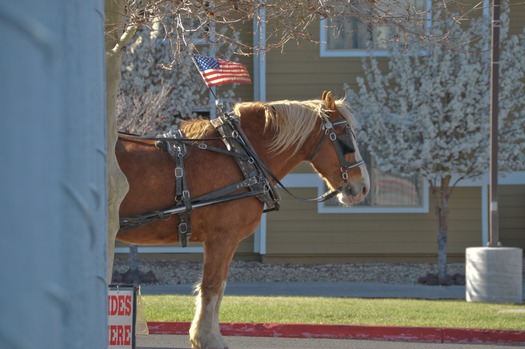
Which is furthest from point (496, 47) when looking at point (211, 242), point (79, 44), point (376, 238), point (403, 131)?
point (79, 44)

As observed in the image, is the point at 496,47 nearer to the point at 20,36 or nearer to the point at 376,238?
the point at 376,238

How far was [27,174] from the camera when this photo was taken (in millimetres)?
1161

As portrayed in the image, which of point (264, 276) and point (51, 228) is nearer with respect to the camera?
point (51, 228)

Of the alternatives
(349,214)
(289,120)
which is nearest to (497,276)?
(349,214)

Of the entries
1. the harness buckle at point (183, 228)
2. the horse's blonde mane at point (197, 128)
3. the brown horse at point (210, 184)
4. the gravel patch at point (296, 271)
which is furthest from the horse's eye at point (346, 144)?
the gravel patch at point (296, 271)

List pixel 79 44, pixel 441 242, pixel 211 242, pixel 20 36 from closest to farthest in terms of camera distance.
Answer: pixel 20 36 → pixel 79 44 → pixel 211 242 → pixel 441 242

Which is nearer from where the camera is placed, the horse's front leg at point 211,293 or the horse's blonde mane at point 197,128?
the horse's front leg at point 211,293

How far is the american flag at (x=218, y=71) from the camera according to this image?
10.9 m

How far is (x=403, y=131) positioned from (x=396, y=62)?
1.59m

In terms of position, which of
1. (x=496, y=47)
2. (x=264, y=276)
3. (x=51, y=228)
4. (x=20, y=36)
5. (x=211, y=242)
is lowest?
(x=264, y=276)

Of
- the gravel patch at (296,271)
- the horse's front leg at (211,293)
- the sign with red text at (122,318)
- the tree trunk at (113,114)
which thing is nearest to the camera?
the sign with red text at (122,318)

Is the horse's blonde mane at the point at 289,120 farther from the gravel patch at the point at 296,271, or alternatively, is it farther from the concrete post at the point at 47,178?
the gravel patch at the point at 296,271

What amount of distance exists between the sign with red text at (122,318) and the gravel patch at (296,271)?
12.4m

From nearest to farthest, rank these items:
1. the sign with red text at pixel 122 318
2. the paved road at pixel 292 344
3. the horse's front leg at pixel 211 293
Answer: the sign with red text at pixel 122 318
the horse's front leg at pixel 211 293
the paved road at pixel 292 344
